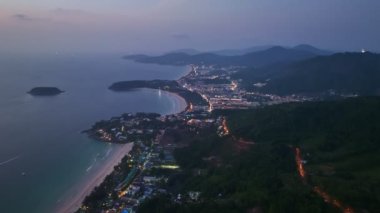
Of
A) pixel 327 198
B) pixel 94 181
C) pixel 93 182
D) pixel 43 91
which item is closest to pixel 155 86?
pixel 43 91

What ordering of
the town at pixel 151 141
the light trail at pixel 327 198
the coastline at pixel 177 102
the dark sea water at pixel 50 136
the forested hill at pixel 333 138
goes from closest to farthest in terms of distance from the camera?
the light trail at pixel 327 198, the forested hill at pixel 333 138, the town at pixel 151 141, the dark sea water at pixel 50 136, the coastline at pixel 177 102

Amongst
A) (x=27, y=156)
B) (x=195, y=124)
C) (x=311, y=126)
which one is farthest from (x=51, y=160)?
(x=311, y=126)

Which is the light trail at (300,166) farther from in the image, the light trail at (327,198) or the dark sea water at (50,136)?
the dark sea water at (50,136)

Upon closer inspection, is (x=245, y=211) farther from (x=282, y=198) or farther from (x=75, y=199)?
(x=75, y=199)

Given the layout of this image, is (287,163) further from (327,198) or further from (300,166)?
(327,198)

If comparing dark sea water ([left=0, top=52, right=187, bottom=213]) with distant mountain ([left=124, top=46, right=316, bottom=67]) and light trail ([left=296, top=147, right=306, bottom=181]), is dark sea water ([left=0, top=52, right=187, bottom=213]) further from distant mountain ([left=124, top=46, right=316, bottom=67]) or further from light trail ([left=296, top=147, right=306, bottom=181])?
distant mountain ([left=124, top=46, right=316, bottom=67])

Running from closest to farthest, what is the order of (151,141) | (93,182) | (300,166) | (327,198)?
(327,198) < (300,166) < (93,182) < (151,141)

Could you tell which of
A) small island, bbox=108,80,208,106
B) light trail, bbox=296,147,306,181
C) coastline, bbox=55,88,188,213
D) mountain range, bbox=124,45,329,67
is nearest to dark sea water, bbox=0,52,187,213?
coastline, bbox=55,88,188,213

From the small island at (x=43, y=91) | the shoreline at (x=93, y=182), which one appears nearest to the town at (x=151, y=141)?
the shoreline at (x=93, y=182)
